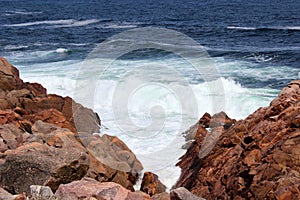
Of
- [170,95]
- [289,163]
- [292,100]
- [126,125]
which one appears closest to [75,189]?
[289,163]

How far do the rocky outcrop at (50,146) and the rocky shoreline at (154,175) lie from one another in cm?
2

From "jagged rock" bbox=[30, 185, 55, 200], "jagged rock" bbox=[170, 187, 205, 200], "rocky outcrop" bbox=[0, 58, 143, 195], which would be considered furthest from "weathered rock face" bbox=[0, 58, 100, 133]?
"jagged rock" bbox=[170, 187, 205, 200]

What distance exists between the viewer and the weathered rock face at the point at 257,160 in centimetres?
660

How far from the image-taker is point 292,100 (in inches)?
352

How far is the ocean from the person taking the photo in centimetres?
1631

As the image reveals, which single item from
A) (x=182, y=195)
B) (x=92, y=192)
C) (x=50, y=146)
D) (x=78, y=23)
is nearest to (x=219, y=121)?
(x=50, y=146)

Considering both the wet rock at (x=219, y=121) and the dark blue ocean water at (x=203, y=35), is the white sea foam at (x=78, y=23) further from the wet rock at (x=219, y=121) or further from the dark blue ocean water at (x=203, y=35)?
the wet rock at (x=219, y=121)

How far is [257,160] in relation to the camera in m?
7.51

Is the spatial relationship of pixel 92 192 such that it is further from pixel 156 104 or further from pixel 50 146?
pixel 156 104

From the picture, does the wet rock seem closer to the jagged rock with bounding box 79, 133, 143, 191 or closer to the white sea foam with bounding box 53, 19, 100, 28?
the jagged rock with bounding box 79, 133, 143, 191

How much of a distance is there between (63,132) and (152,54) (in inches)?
764


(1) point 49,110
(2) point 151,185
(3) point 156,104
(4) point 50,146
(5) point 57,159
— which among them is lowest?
(3) point 156,104

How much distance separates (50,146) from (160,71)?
14.7m

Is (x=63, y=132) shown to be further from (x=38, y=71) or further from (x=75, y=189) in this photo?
(x=38, y=71)
